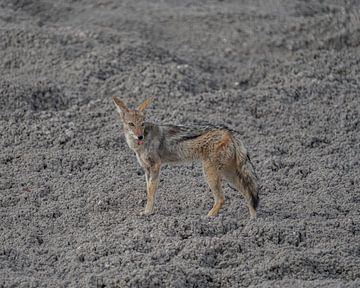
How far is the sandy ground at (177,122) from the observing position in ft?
26.7

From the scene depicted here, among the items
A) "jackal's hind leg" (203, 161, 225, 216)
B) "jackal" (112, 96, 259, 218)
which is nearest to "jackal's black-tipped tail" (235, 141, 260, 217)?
"jackal" (112, 96, 259, 218)

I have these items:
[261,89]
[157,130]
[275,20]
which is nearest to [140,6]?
[275,20]

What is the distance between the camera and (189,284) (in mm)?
7723

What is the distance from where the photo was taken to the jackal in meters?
8.91

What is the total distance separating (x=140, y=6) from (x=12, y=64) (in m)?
4.03

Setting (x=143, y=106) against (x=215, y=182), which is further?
(x=143, y=106)

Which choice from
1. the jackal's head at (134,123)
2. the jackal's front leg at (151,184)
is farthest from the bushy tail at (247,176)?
the jackal's head at (134,123)

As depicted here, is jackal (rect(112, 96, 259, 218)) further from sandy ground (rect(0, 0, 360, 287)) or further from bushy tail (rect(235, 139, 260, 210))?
sandy ground (rect(0, 0, 360, 287))

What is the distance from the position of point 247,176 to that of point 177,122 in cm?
264

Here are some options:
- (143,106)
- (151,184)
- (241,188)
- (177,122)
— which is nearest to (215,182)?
(241,188)

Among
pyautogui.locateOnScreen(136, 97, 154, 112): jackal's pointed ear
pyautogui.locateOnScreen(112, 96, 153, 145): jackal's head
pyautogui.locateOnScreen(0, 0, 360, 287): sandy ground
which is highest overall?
pyautogui.locateOnScreen(136, 97, 154, 112): jackal's pointed ear

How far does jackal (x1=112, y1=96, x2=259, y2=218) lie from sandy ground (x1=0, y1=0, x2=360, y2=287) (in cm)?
31

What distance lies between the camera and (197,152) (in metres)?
9.07

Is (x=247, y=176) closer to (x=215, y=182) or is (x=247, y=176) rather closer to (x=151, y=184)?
(x=215, y=182)
